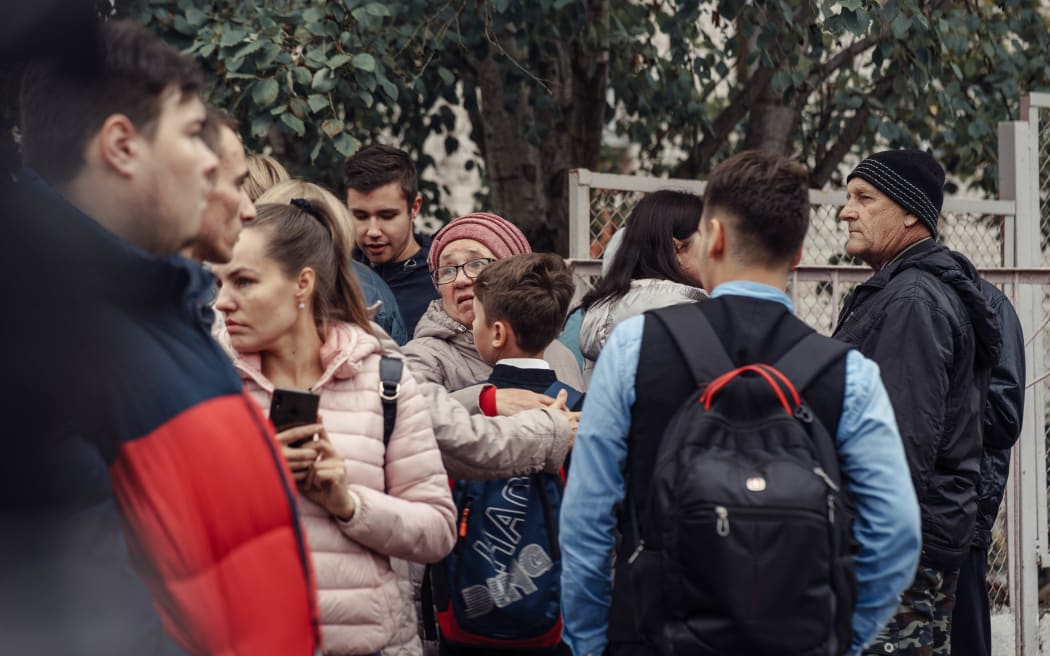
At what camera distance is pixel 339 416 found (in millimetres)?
2695

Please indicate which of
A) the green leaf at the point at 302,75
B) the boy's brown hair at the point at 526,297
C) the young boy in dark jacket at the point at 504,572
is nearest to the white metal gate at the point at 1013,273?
the green leaf at the point at 302,75

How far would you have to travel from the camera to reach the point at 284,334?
110 inches

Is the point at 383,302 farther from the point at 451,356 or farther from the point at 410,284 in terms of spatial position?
the point at 410,284

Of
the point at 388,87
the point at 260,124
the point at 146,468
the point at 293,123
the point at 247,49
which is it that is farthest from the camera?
the point at 388,87

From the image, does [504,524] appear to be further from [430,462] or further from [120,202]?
[120,202]

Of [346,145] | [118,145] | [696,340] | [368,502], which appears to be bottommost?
[368,502]

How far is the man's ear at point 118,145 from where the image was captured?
1.71 m

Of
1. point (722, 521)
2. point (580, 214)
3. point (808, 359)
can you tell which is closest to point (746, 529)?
point (722, 521)

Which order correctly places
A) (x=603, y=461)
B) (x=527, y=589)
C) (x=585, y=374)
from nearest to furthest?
(x=603, y=461), (x=527, y=589), (x=585, y=374)

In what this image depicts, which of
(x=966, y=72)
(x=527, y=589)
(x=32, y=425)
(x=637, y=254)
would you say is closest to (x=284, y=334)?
(x=527, y=589)

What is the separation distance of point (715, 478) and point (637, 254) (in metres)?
1.77

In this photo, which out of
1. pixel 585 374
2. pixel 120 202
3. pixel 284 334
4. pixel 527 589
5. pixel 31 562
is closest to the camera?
pixel 31 562

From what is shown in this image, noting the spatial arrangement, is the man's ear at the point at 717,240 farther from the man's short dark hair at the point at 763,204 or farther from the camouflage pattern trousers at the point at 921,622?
the camouflage pattern trousers at the point at 921,622

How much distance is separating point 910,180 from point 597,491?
2014mm
